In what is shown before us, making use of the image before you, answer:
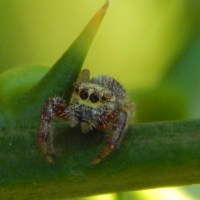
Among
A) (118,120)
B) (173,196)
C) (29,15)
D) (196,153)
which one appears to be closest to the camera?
(196,153)

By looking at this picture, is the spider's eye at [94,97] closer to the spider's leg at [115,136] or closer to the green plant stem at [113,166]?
the spider's leg at [115,136]

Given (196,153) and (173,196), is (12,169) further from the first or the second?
(173,196)

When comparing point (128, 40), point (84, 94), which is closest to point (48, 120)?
point (84, 94)

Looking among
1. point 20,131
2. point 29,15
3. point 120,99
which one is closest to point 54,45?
point 29,15

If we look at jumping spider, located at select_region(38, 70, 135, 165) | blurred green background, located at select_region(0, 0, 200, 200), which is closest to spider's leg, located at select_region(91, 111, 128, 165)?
jumping spider, located at select_region(38, 70, 135, 165)

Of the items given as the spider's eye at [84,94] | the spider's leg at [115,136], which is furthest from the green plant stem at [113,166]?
the spider's eye at [84,94]

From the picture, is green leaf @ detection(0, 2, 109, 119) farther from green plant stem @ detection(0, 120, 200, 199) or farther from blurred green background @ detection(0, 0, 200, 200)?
blurred green background @ detection(0, 0, 200, 200)

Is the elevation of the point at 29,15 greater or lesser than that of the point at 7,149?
greater
